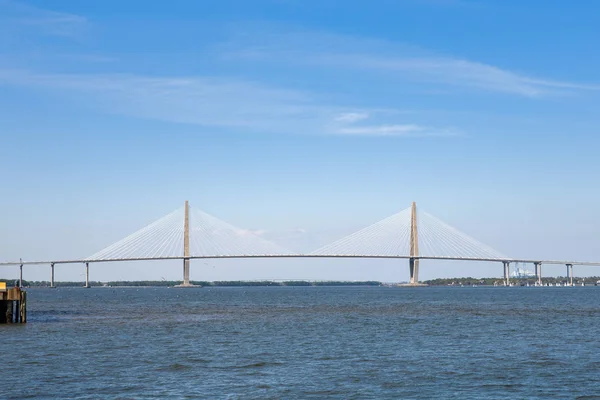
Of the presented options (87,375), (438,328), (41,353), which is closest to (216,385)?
(87,375)

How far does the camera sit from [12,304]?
46531 millimetres

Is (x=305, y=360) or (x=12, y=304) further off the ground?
(x=12, y=304)

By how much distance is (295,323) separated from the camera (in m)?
46.5

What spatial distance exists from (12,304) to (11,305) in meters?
0.15

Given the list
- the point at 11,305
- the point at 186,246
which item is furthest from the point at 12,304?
the point at 186,246

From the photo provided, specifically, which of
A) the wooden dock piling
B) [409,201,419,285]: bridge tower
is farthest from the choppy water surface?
[409,201,419,285]: bridge tower

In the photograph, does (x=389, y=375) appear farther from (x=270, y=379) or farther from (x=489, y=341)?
(x=489, y=341)

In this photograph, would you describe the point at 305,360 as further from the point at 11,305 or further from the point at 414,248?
the point at 414,248

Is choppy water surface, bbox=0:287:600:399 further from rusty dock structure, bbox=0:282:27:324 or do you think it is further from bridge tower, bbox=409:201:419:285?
bridge tower, bbox=409:201:419:285

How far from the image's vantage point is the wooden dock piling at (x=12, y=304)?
4416 centimetres

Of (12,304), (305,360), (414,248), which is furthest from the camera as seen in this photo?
(414,248)

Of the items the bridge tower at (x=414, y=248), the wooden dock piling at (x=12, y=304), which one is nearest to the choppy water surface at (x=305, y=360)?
the wooden dock piling at (x=12, y=304)

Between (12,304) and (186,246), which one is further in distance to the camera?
(186,246)

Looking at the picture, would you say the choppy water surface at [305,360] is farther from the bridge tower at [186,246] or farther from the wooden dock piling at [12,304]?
the bridge tower at [186,246]
